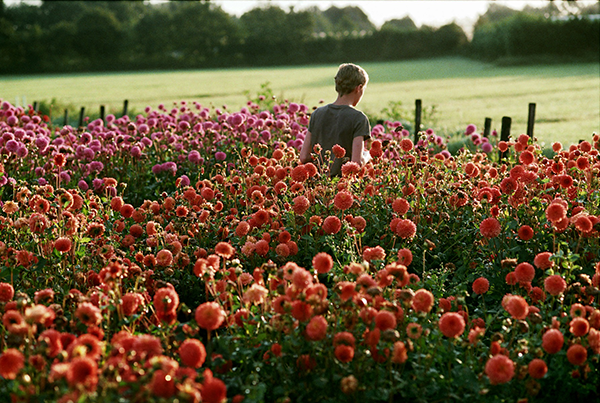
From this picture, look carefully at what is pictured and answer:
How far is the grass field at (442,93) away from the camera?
15094 mm

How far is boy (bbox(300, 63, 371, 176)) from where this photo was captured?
16.4 feet

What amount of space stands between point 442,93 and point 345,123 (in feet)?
66.6

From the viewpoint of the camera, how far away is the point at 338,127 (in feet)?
16.8

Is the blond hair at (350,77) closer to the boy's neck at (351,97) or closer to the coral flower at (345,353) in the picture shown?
the boy's neck at (351,97)

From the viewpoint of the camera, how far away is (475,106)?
1936 cm

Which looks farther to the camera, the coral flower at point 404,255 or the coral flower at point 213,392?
the coral flower at point 404,255

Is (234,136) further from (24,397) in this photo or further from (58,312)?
(24,397)

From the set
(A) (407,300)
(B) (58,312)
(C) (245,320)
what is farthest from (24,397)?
(A) (407,300)

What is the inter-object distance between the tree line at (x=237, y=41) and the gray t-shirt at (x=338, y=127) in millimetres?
39587

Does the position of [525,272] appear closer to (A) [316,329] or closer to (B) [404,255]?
(B) [404,255]

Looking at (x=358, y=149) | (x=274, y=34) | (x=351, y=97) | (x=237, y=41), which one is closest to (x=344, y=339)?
(x=358, y=149)

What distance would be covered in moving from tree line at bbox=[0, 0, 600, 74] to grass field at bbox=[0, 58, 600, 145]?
4.53 metres

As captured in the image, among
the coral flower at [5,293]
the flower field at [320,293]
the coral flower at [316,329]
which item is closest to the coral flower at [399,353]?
the flower field at [320,293]

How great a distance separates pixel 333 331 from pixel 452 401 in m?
0.57
